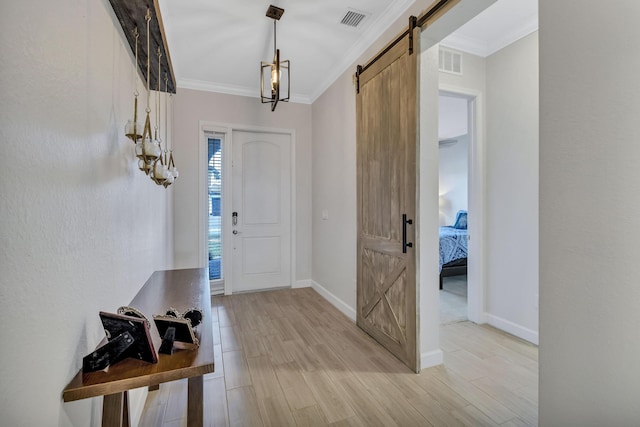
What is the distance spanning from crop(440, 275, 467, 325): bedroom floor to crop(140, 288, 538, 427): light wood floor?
22 centimetres

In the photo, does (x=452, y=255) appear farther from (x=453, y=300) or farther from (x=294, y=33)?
(x=294, y=33)

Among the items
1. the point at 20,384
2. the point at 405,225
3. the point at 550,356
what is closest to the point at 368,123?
the point at 405,225

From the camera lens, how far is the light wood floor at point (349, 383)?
1.68 m

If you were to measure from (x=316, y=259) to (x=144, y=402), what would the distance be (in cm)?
263

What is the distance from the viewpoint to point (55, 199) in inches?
31.9

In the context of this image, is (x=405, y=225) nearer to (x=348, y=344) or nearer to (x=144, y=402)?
(x=348, y=344)

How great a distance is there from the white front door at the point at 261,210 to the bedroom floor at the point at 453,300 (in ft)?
7.00

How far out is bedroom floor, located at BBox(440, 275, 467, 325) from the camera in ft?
10.3

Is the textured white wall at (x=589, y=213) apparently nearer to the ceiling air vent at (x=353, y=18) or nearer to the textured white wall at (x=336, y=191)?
the ceiling air vent at (x=353, y=18)

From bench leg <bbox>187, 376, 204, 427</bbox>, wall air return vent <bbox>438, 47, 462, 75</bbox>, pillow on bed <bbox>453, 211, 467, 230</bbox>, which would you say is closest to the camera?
bench leg <bbox>187, 376, 204, 427</bbox>

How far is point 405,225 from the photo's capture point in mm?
2180

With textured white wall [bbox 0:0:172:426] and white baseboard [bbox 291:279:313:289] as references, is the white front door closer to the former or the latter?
white baseboard [bbox 291:279:313:289]

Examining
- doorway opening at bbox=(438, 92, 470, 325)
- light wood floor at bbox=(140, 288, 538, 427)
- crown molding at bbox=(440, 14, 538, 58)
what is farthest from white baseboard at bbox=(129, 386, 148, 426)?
crown molding at bbox=(440, 14, 538, 58)

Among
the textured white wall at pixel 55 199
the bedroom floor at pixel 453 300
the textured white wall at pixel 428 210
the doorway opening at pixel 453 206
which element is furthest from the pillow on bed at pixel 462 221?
the textured white wall at pixel 55 199
